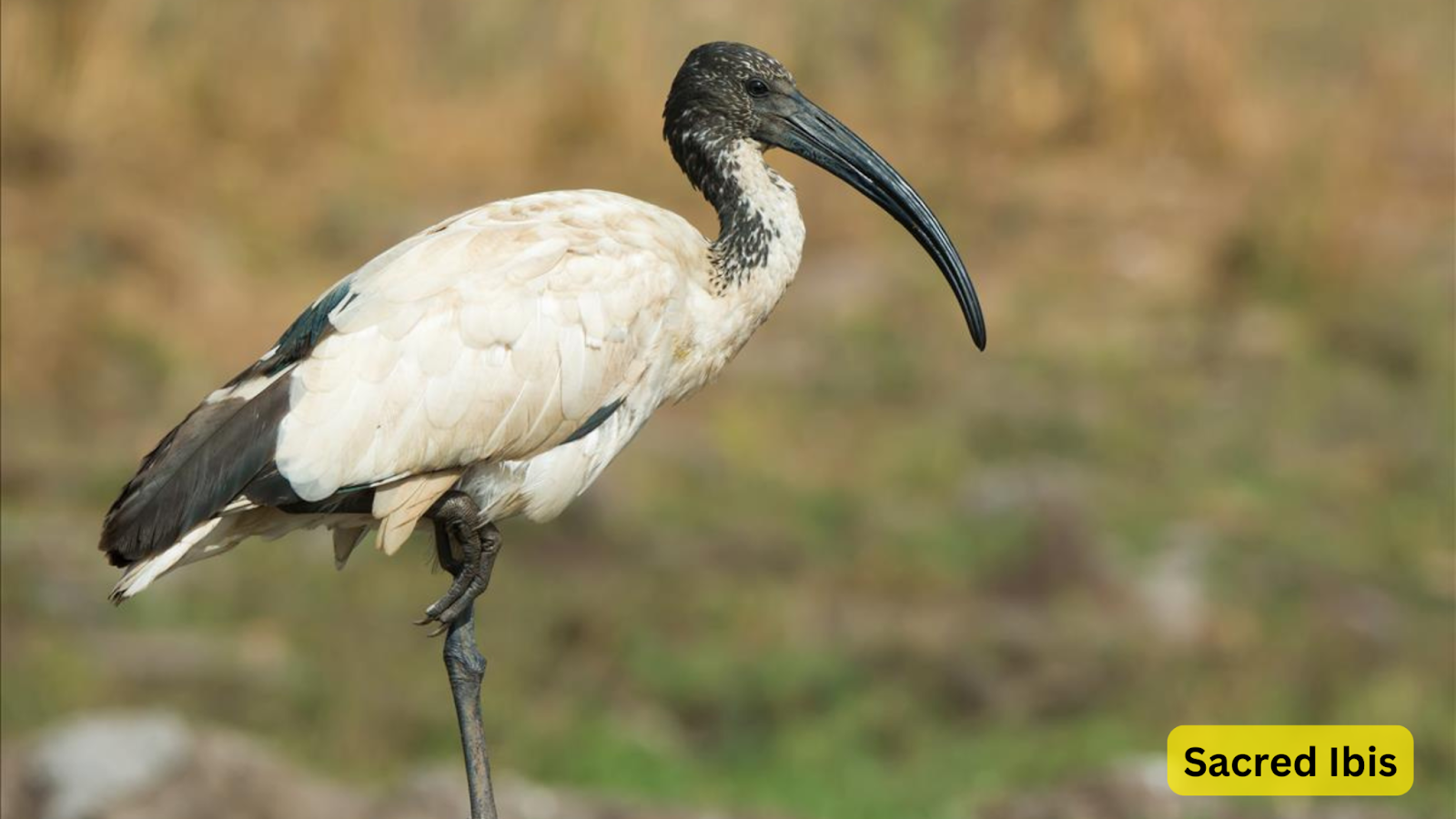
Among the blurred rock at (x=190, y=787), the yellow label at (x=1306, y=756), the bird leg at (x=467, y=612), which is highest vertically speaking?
the yellow label at (x=1306, y=756)

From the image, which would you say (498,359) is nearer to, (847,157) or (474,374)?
(474,374)

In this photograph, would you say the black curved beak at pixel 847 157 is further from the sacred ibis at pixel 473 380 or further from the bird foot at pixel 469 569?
the bird foot at pixel 469 569

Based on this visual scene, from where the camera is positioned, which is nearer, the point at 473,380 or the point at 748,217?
the point at 473,380

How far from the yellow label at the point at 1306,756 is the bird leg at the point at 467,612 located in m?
3.27

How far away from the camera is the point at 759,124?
485 cm

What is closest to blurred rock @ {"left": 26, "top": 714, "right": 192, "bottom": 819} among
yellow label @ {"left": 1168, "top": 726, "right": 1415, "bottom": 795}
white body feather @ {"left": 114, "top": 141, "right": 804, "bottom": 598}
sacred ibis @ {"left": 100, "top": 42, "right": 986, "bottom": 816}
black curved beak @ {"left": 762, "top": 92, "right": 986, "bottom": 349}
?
sacred ibis @ {"left": 100, "top": 42, "right": 986, "bottom": 816}

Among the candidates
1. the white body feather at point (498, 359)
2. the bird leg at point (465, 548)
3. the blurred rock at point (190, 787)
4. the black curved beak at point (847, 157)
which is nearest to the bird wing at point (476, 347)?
the white body feather at point (498, 359)

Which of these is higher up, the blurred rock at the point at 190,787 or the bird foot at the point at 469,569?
the blurred rock at the point at 190,787

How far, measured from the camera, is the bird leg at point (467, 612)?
457 centimetres

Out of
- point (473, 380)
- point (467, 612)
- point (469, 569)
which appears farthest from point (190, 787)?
point (473, 380)

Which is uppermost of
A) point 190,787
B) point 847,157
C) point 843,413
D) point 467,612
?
point 843,413

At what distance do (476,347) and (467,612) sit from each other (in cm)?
62

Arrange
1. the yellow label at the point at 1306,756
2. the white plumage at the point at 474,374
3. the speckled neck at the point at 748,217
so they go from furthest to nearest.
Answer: the yellow label at the point at 1306,756
the speckled neck at the point at 748,217
the white plumage at the point at 474,374

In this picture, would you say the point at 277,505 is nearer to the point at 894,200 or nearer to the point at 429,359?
the point at 429,359
